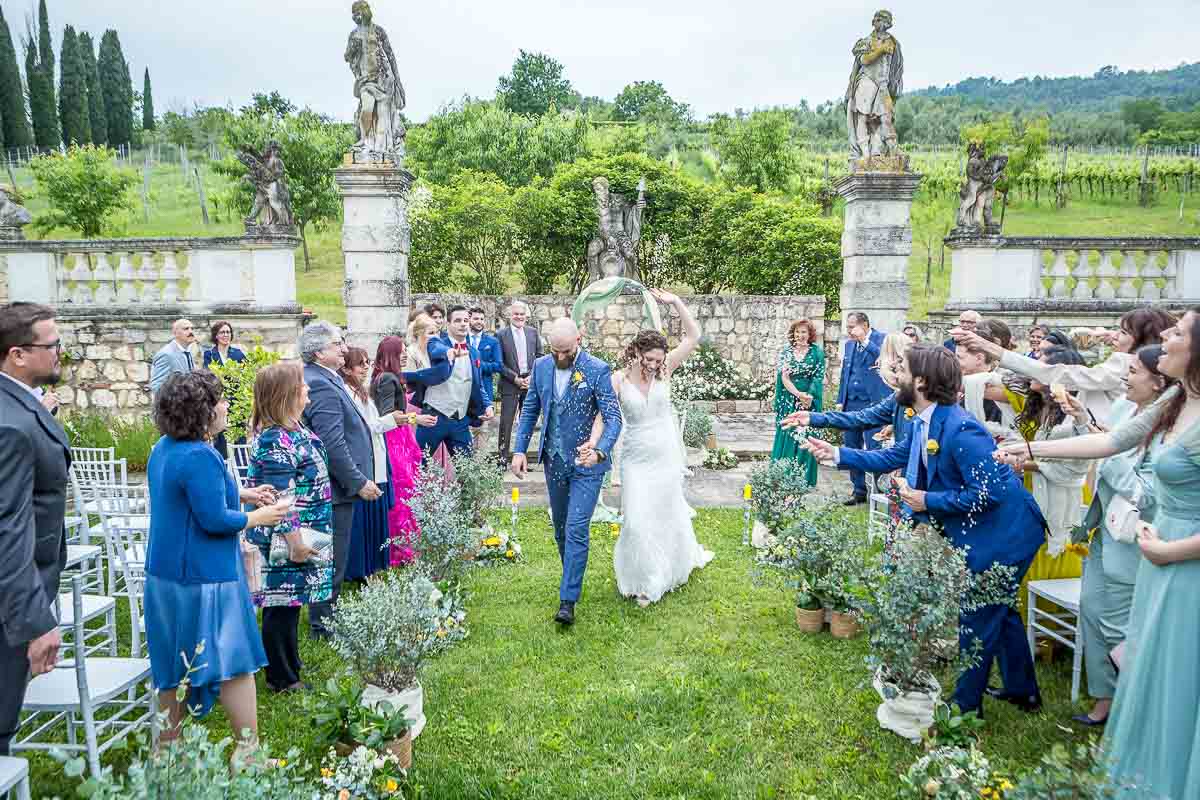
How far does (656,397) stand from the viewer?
19.0 feet

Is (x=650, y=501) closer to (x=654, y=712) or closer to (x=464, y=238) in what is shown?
(x=654, y=712)

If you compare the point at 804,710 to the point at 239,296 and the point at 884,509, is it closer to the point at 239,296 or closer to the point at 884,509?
the point at 884,509

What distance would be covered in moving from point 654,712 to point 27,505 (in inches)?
121

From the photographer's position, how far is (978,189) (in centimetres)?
1050

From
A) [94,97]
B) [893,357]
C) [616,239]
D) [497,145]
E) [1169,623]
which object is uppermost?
[94,97]

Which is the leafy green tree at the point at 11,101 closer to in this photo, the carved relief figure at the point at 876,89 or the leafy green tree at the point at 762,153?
the leafy green tree at the point at 762,153

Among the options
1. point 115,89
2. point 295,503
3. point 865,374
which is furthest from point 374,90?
point 115,89

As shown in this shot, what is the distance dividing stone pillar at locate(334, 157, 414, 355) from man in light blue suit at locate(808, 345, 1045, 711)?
7958 millimetres

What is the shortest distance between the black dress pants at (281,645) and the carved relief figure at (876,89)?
9.26 meters

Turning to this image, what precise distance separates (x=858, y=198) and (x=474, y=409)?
6.37m

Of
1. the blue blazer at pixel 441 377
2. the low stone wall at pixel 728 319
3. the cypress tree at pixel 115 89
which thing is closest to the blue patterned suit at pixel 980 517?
the blue blazer at pixel 441 377

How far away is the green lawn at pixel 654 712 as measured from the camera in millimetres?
3604

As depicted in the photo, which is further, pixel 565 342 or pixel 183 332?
pixel 183 332

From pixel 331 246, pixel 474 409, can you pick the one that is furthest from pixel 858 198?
pixel 331 246
